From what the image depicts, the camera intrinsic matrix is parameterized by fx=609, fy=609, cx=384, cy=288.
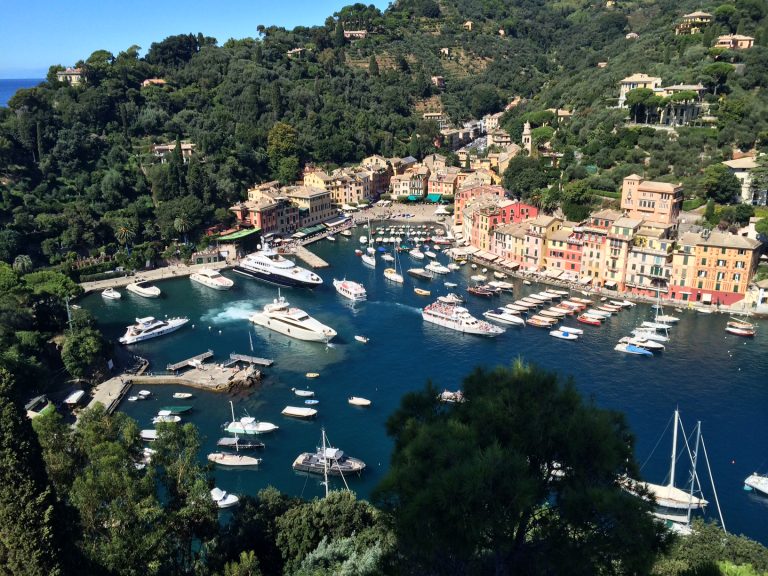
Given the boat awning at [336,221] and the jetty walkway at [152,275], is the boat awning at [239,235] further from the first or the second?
the boat awning at [336,221]

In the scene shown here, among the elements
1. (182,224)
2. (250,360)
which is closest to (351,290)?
(250,360)

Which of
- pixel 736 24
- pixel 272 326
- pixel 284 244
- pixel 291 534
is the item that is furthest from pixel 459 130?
pixel 291 534

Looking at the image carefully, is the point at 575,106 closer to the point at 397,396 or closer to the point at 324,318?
the point at 324,318

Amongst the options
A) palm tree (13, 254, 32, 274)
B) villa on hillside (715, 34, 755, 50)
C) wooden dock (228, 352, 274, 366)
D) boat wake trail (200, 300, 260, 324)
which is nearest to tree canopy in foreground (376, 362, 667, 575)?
wooden dock (228, 352, 274, 366)

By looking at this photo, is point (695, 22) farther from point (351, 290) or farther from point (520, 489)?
point (520, 489)

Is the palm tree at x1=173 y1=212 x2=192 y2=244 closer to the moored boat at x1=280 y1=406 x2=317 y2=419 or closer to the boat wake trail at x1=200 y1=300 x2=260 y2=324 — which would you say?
the boat wake trail at x1=200 y1=300 x2=260 y2=324

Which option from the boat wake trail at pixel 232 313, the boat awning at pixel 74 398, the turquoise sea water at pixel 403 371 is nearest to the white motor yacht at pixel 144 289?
the turquoise sea water at pixel 403 371
